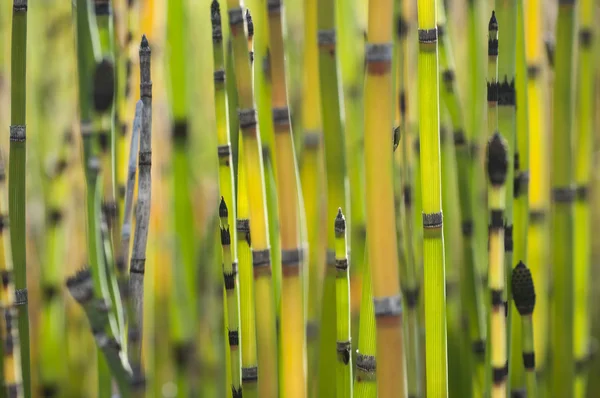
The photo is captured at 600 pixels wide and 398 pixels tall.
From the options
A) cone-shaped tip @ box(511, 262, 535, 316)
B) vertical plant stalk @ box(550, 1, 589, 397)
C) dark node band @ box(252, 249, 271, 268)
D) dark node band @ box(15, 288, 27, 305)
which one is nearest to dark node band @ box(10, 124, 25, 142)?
dark node band @ box(15, 288, 27, 305)

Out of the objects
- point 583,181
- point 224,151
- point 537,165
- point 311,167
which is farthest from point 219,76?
point 583,181

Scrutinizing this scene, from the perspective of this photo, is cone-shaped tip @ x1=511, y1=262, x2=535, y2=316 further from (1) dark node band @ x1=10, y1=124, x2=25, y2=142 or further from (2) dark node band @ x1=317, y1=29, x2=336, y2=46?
Answer: (1) dark node band @ x1=10, y1=124, x2=25, y2=142

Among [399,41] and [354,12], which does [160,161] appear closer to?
[354,12]

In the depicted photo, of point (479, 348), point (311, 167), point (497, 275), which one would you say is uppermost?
point (311, 167)

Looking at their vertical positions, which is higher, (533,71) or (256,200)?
(533,71)

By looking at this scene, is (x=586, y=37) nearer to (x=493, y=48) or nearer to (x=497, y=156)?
(x=493, y=48)

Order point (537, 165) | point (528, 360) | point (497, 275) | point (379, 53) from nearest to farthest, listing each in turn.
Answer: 1. point (379, 53)
2. point (497, 275)
3. point (528, 360)
4. point (537, 165)

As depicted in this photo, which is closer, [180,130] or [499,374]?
[499,374]

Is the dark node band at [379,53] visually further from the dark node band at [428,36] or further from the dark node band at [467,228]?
the dark node band at [467,228]
